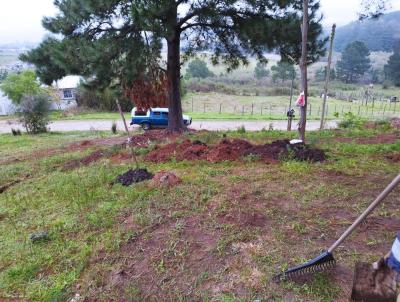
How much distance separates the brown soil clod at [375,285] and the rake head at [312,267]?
0.19 meters

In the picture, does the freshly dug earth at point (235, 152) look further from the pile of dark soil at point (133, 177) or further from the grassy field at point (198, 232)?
the pile of dark soil at point (133, 177)

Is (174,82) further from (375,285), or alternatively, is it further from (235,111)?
(235,111)

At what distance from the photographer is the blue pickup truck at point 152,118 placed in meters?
16.7

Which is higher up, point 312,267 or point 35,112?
point 312,267

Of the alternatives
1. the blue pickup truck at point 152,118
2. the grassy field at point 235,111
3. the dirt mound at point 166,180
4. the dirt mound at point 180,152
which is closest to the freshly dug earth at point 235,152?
the dirt mound at point 180,152

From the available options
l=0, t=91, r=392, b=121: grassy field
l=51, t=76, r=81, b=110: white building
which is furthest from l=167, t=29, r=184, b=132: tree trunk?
l=51, t=76, r=81, b=110: white building

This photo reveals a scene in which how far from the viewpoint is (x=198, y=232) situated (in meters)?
2.95

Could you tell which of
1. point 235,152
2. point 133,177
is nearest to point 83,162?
point 133,177

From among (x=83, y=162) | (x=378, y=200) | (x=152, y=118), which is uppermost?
(x=378, y=200)

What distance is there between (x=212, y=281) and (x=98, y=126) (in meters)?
20.2

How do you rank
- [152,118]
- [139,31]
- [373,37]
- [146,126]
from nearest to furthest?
[139,31], [152,118], [146,126], [373,37]

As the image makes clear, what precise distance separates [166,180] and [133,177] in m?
0.58

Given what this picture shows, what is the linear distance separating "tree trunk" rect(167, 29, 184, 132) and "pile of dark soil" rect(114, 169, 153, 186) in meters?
4.82

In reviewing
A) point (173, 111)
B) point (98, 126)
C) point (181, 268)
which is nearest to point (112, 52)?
point (173, 111)
